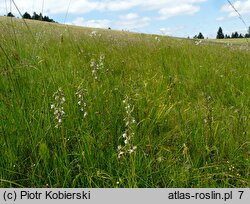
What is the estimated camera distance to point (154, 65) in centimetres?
562

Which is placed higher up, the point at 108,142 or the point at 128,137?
the point at 128,137

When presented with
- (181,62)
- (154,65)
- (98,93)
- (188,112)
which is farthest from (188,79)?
(98,93)

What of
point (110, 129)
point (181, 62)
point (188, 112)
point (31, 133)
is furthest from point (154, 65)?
point (31, 133)

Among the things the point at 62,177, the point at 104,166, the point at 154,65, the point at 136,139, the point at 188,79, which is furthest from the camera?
the point at 154,65

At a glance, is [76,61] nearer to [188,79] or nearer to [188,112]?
[188,79]

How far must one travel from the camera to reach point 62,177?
6.97 feet

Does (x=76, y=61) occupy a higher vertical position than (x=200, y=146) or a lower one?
higher

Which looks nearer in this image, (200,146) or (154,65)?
(200,146)

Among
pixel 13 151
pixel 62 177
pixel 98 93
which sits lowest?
pixel 62 177

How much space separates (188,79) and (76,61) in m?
1.74

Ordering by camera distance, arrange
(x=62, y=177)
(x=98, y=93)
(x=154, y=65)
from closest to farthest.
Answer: (x=62, y=177) → (x=98, y=93) → (x=154, y=65)

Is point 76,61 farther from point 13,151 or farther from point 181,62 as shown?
point 13,151

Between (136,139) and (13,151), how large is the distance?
889 mm

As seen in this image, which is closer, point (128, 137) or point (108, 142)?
point (128, 137)
